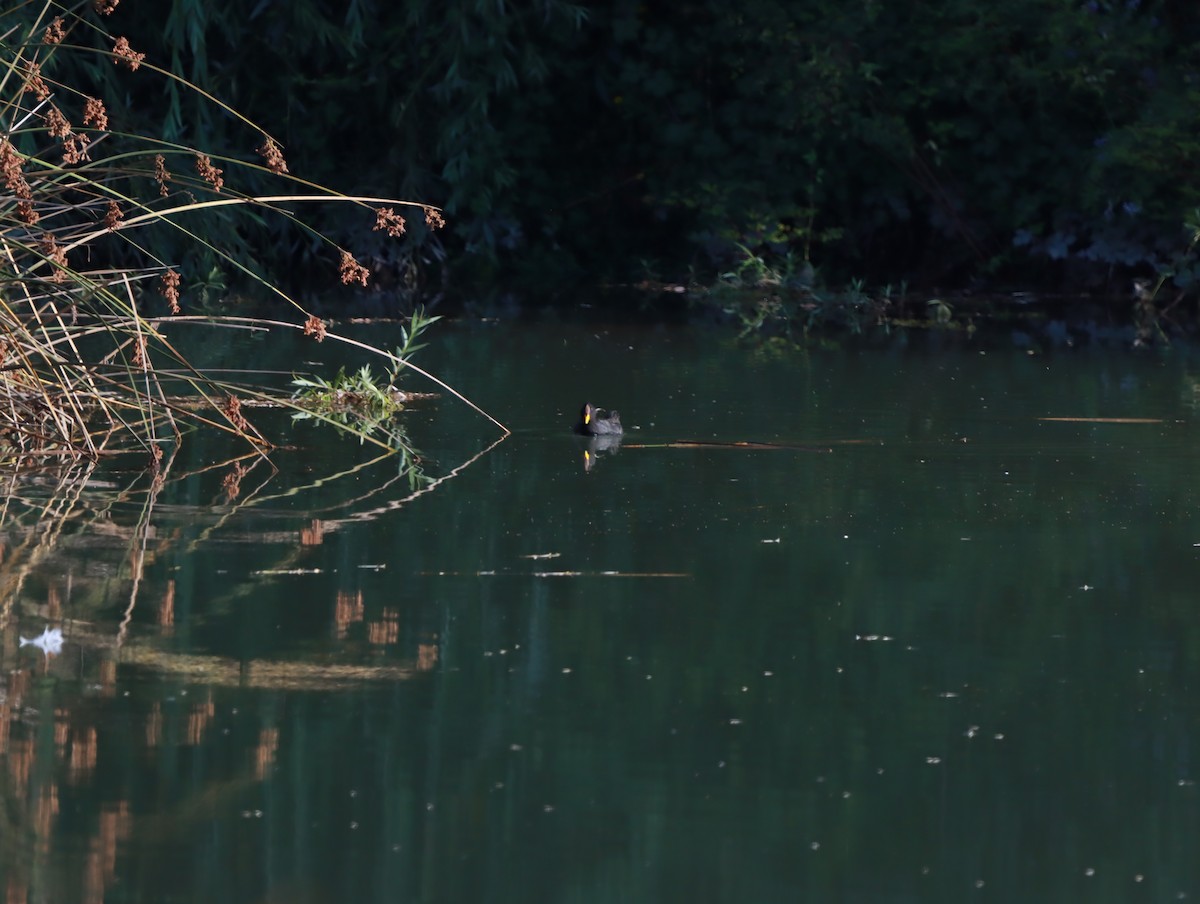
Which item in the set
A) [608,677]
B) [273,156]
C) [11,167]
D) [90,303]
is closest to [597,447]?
[90,303]

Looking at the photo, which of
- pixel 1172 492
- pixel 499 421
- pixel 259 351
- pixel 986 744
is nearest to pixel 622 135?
pixel 259 351

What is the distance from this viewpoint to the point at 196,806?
9.67 ft

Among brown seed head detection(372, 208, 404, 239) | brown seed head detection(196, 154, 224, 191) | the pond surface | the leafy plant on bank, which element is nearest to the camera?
the pond surface

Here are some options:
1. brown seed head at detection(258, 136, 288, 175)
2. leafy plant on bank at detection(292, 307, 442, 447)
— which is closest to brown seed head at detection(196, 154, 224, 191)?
brown seed head at detection(258, 136, 288, 175)

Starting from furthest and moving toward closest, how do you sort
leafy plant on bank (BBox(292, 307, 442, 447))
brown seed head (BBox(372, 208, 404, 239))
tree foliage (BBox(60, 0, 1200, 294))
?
tree foliage (BBox(60, 0, 1200, 294)), leafy plant on bank (BBox(292, 307, 442, 447)), brown seed head (BBox(372, 208, 404, 239))

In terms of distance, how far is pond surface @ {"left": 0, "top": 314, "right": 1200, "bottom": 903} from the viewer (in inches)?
109

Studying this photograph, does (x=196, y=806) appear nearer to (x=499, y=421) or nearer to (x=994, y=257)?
(x=499, y=421)

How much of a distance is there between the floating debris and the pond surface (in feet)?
0.10

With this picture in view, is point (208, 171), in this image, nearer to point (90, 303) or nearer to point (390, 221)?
point (390, 221)

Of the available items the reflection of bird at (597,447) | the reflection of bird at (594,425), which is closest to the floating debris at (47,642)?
the reflection of bird at (597,447)

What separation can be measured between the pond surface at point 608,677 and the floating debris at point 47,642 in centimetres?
3

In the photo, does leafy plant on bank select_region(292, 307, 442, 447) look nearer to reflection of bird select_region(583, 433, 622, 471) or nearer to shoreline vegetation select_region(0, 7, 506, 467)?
shoreline vegetation select_region(0, 7, 506, 467)

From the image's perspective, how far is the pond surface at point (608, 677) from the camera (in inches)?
109

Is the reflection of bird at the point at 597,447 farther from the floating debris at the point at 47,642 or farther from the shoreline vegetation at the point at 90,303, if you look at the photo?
the floating debris at the point at 47,642
